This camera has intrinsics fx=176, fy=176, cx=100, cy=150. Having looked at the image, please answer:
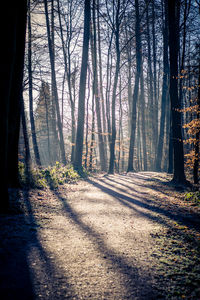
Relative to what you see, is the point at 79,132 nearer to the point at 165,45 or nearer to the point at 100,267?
the point at 165,45

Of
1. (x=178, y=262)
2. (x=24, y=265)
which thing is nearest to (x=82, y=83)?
(x=24, y=265)

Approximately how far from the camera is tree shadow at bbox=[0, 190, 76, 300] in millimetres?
2160

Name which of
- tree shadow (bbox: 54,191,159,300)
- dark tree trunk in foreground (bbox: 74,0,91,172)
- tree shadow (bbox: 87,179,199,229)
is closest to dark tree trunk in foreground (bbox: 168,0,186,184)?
tree shadow (bbox: 87,179,199,229)

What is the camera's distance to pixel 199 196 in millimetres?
6258

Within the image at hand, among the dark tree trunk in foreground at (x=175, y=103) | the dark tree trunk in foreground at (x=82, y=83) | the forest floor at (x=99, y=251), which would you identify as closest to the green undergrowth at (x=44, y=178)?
the forest floor at (x=99, y=251)

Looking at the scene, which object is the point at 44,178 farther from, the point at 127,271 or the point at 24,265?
the point at 127,271

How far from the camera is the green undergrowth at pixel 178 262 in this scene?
2.19 meters

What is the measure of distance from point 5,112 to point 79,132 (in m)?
9.17

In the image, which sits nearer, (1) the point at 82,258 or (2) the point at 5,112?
(1) the point at 82,258

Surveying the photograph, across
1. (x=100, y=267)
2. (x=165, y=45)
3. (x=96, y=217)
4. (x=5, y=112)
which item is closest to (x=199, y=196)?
(x=96, y=217)

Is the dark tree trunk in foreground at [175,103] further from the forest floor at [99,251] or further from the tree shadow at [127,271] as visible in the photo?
the tree shadow at [127,271]

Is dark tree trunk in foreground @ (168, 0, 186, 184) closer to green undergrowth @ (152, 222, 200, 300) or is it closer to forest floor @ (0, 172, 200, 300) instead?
forest floor @ (0, 172, 200, 300)

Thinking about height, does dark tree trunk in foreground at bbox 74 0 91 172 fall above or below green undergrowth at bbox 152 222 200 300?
above

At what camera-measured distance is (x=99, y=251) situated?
3.19 metres
